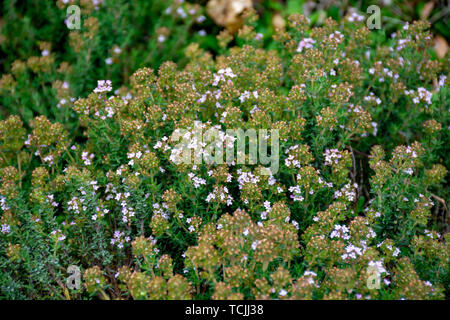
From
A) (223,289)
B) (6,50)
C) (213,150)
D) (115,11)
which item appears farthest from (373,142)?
(6,50)

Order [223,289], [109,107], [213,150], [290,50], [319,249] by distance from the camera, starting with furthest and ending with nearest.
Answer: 1. [290,50]
2. [109,107]
3. [213,150]
4. [319,249]
5. [223,289]

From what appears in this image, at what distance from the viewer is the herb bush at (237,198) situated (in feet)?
9.17

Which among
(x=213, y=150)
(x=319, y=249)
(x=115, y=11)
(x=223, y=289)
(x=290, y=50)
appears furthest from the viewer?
(x=115, y=11)

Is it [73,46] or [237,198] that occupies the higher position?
[73,46]

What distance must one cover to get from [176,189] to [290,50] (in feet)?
5.74

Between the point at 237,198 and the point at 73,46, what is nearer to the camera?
the point at 237,198

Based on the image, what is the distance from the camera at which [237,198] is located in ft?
11.6

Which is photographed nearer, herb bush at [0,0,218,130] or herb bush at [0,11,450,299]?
herb bush at [0,11,450,299]

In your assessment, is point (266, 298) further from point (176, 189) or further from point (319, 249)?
point (176, 189)

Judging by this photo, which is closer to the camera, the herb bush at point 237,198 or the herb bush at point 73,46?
the herb bush at point 237,198

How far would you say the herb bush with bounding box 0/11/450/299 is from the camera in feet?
9.17

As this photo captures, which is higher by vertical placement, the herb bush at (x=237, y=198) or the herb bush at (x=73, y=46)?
the herb bush at (x=73, y=46)

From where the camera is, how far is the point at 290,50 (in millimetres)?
4246

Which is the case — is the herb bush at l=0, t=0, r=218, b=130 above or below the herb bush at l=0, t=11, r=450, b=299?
above
